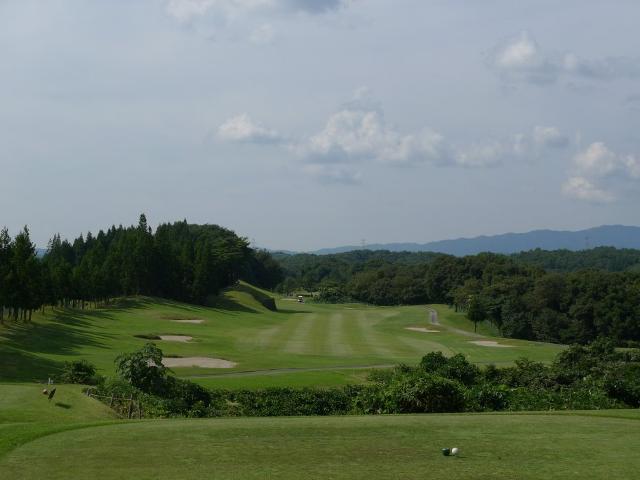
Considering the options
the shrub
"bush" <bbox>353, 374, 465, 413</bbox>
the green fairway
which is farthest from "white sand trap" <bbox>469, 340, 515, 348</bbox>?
"bush" <bbox>353, 374, 465, 413</bbox>

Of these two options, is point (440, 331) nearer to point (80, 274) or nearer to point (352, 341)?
point (352, 341)

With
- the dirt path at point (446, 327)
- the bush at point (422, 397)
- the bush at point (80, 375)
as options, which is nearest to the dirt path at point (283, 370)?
the bush at point (80, 375)

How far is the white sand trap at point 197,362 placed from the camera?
173ft

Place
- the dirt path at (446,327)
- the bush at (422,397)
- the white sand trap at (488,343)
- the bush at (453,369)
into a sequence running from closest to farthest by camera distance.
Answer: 1. the bush at (422,397)
2. the bush at (453,369)
3. the white sand trap at (488,343)
4. the dirt path at (446,327)

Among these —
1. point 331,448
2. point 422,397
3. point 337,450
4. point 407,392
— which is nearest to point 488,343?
point 422,397

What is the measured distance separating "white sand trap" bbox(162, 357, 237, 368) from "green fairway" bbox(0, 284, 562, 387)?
1206 mm

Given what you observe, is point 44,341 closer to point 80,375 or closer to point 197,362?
point 197,362

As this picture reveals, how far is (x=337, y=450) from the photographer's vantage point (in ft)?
47.0

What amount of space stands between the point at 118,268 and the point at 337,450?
98905 millimetres

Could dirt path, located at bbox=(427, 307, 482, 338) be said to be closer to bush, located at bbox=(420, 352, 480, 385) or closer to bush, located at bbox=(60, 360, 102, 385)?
bush, located at bbox=(420, 352, 480, 385)

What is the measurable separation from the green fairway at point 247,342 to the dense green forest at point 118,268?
11.3 feet

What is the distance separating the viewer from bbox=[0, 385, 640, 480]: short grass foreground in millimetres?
12391

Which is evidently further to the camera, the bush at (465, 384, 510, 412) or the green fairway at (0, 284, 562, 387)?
the green fairway at (0, 284, 562, 387)

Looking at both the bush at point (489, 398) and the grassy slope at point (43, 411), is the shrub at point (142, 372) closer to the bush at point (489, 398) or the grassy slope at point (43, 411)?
the grassy slope at point (43, 411)
